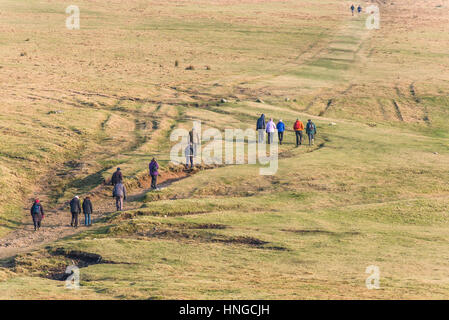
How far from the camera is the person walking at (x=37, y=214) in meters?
34.2

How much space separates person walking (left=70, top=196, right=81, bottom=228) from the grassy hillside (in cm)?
142

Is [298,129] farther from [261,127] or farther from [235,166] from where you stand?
[235,166]

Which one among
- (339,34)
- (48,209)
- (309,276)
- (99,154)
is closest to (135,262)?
(309,276)

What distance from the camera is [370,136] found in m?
50.4

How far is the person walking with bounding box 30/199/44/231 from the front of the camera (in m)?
34.2

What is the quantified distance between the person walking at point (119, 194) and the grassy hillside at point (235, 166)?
109cm

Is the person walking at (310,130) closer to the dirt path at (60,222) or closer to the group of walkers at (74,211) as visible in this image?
the dirt path at (60,222)

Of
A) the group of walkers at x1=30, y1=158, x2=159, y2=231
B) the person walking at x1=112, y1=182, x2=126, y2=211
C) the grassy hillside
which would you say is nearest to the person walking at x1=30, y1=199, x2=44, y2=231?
the group of walkers at x1=30, y1=158, x2=159, y2=231

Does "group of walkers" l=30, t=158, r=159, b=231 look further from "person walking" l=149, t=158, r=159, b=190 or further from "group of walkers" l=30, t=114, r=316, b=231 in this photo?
"person walking" l=149, t=158, r=159, b=190

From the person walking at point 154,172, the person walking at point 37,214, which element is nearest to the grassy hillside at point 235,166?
the person walking at point 154,172

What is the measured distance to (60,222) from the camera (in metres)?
35.9

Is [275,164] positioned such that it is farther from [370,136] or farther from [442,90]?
[442,90]
